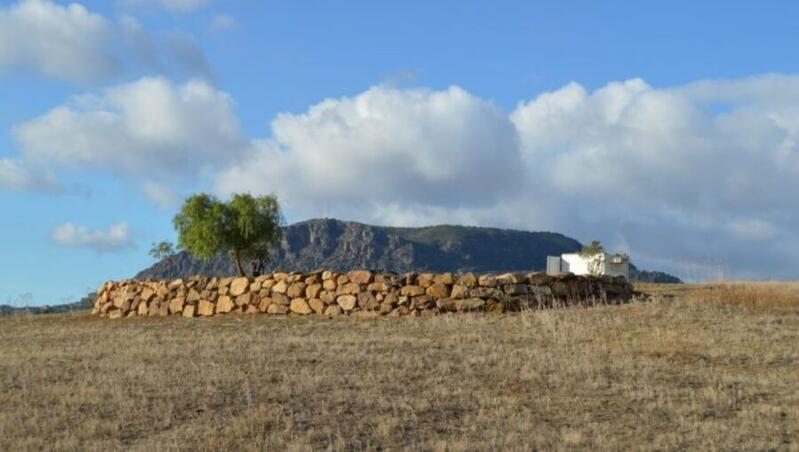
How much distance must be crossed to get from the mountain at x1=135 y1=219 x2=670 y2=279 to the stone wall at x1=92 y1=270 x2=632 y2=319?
38.7 m

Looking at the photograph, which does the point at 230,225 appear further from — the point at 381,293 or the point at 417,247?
the point at 417,247

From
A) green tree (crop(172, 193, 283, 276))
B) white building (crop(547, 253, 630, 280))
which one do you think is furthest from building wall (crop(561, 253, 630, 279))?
green tree (crop(172, 193, 283, 276))

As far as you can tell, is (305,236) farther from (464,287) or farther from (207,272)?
(464,287)

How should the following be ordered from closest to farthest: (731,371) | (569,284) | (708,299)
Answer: (731,371) → (708,299) → (569,284)

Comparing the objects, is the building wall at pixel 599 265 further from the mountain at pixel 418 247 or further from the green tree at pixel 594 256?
the mountain at pixel 418 247

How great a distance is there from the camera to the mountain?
74438 mm

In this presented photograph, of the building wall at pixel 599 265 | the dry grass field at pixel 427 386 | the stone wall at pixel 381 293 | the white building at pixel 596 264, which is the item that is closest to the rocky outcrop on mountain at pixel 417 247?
the building wall at pixel 599 265

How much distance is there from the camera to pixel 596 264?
44.6 m

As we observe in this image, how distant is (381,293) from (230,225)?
2068cm

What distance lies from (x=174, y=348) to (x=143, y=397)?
5.42m

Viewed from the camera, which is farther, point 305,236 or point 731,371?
point 305,236

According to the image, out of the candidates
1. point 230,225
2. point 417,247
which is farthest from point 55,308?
point 417,247

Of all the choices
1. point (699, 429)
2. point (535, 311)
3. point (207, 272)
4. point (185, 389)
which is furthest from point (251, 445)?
point (207, 272)

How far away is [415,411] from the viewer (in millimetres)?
11805
